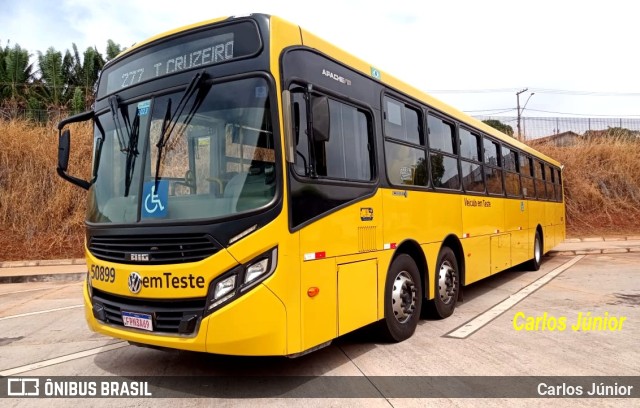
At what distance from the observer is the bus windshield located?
3.76 metres

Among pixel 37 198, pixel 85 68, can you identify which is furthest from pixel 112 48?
pixel 37 198

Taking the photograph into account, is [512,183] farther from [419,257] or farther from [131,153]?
[131,153]

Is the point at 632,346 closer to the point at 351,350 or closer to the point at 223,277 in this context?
the point at 351,350

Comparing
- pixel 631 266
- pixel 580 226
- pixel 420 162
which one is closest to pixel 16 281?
pixel 420 162

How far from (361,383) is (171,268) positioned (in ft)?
6.32

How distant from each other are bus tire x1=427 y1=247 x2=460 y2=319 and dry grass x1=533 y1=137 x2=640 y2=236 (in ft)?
55.3

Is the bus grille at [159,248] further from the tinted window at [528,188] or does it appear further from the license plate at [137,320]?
the tinted window at [528,188]

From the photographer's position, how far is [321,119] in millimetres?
3951

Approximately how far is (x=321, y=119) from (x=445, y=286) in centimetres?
372

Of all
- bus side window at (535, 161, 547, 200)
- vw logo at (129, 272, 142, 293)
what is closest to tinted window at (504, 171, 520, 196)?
bus side window at (535, 161, 547, 200)

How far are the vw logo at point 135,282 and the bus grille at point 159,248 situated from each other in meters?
0.11

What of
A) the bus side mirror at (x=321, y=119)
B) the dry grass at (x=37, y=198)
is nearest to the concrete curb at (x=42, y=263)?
the dry grass at (x=37, y=198)

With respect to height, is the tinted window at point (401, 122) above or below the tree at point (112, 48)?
below

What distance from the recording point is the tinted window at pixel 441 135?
21.6 ft
